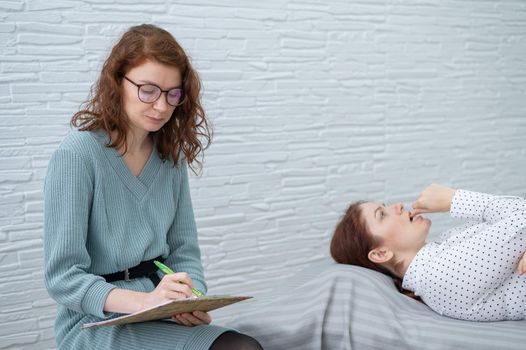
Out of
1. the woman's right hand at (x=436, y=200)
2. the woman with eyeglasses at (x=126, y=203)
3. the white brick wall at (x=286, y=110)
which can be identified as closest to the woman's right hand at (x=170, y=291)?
the woman with eyeglasses at (x=126, y=203)

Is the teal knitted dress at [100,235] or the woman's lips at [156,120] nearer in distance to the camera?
the teal knitted dress at [100,235]

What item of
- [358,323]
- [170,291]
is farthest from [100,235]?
[358,323]

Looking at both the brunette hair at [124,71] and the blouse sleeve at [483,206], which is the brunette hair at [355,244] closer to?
the blouse sleeve at [483,206]

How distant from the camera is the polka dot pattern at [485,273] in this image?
1644 millimetres

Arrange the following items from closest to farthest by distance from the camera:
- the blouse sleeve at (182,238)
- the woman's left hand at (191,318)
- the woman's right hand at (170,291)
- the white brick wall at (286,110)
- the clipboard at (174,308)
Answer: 1. the clipboard at (174,308)
2. the woman's right hand at (170,291)
3. the woman's left hand at (191,318)
4. the blouse sleeve at (182,238)
5. the white brick wall at (286,110)

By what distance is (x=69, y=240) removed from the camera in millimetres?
1392

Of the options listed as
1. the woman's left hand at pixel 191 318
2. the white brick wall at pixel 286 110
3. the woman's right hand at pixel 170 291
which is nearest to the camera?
Answer: the woman's right hand at pixel 170 291

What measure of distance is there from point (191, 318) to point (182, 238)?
32 centimetres

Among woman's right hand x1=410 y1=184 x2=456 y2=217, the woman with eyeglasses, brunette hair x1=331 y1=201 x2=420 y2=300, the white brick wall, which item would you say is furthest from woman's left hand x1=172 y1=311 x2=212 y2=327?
the white brick wall

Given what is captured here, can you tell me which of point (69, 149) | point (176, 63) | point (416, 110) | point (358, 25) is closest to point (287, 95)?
point (358, 25)

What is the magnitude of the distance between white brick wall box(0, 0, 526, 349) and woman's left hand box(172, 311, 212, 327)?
997mm

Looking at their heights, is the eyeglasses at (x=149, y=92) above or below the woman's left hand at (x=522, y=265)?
above

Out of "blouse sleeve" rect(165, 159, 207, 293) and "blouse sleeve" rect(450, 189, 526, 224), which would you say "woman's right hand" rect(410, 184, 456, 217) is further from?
"blouse sleeve" rect(165, 159, 207, 293)

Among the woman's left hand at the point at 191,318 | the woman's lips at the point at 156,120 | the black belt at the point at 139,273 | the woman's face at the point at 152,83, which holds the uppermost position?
the woman's face at the point at 152,83
